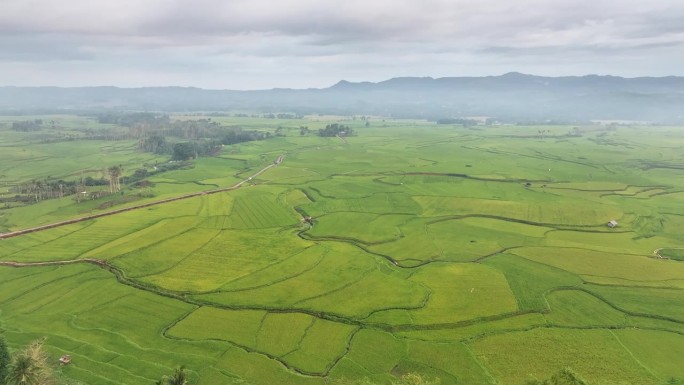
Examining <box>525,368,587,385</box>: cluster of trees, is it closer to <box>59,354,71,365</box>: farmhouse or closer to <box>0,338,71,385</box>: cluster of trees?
<box>0,338,71,385</box>: cluster of trees

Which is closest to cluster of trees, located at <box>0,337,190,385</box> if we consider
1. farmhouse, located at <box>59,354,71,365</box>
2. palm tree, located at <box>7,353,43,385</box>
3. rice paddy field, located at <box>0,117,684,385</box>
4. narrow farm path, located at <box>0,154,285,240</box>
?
palm tree, located at <box>7,353,43,385</box>

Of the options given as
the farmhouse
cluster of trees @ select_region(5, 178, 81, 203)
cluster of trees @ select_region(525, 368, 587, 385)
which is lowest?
the farmhouse

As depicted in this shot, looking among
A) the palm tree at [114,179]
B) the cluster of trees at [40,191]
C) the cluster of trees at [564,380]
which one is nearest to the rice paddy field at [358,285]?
the cluster of trees at [40,191]

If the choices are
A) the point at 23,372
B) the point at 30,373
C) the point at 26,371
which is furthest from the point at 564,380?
the point at 23,372

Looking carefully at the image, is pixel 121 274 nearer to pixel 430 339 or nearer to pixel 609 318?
pixel 430 339

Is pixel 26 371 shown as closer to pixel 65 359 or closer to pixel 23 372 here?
pixel 23 372

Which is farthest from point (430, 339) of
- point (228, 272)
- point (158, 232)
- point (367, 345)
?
point (158, 232)

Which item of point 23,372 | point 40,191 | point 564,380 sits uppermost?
point 40,191

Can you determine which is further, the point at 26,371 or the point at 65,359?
the point at 65,359

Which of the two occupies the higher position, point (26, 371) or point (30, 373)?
point (26, 371)
